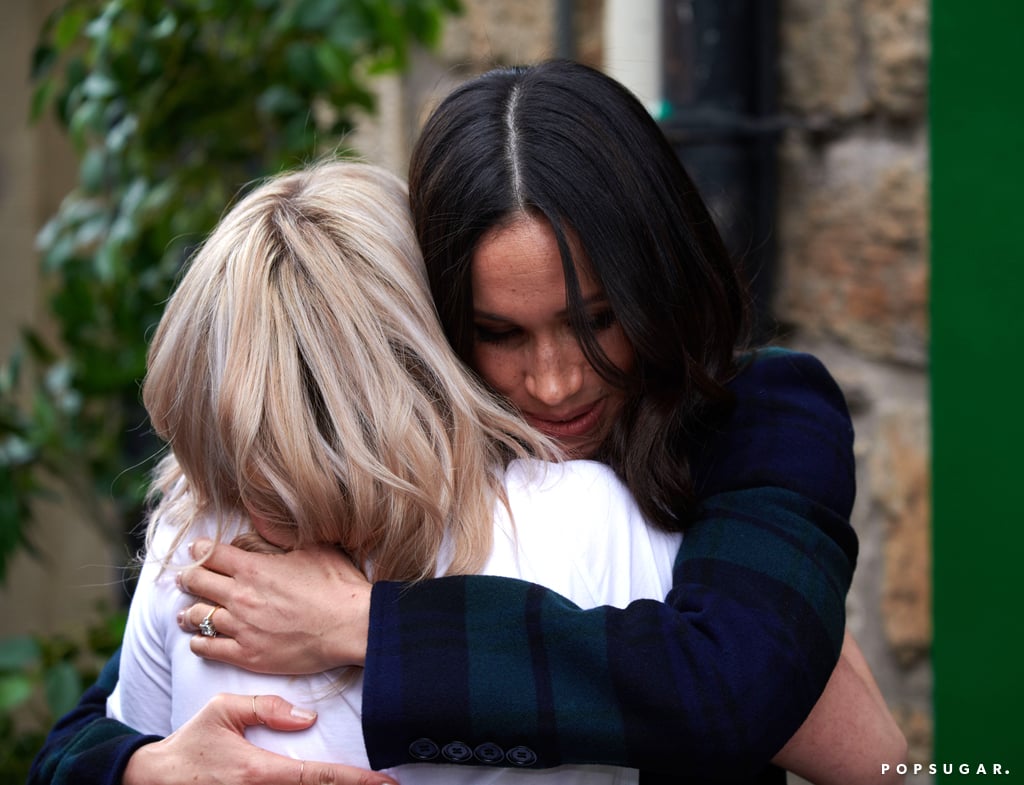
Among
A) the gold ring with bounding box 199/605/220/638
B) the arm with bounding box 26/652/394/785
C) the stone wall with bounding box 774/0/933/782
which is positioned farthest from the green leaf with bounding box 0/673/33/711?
the stone wall with bounding box 774/0/933/782

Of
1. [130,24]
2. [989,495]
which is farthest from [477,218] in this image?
[130,24]

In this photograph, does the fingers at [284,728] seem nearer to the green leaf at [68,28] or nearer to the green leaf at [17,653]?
the green leaf at [17,653]

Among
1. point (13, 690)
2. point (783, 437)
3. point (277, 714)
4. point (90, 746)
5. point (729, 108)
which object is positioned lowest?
point (13, 690)

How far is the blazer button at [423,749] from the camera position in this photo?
1.19 m

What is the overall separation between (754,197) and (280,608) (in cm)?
131

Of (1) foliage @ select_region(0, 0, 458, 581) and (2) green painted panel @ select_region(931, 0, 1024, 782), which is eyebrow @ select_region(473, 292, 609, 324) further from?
(1) foliage @ select_region(0, 0, 458, 581)

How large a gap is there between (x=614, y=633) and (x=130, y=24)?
1.73 metres

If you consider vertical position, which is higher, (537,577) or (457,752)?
(537,577)

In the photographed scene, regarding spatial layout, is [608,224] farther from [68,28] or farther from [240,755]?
[68,28]

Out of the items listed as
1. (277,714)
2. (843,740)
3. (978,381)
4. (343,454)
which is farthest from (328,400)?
(978,381)

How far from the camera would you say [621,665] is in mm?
1172

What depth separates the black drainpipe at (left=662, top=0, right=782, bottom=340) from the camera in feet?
6.73

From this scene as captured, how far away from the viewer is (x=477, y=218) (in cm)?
138

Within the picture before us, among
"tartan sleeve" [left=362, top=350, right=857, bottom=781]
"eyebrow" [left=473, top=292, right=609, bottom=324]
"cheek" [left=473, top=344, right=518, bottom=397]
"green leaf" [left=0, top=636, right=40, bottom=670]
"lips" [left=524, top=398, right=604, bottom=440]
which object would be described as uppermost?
"eyebrow" [left=473, top=292, right=609, bottom=324]
